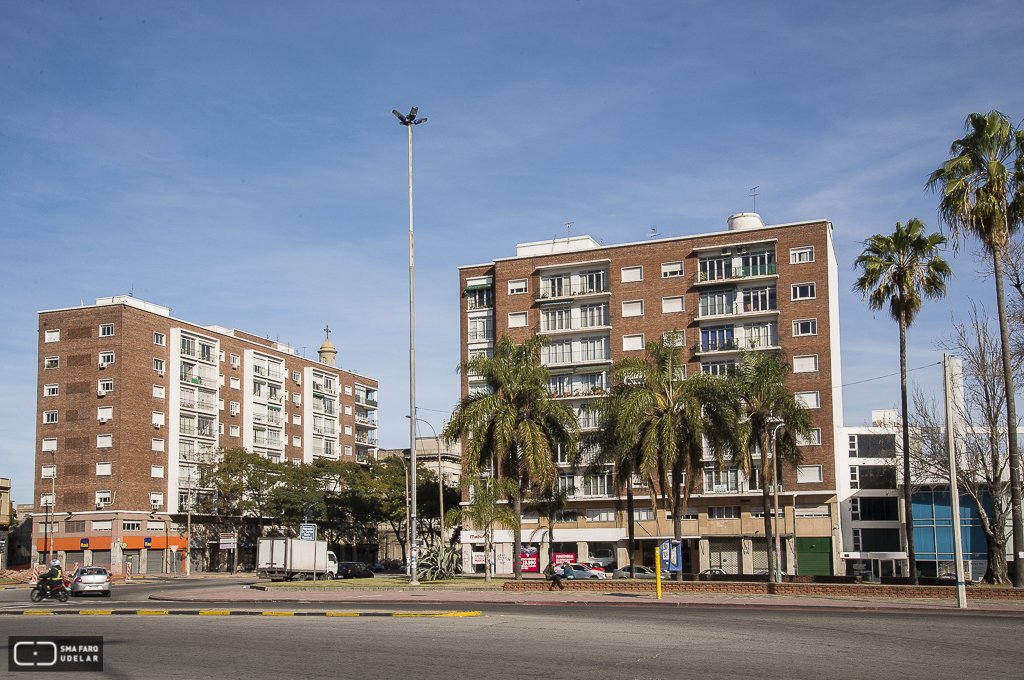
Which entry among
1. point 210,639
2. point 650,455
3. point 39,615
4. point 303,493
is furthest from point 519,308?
point 210,639

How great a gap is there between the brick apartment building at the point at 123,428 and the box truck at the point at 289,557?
3096 centimetres

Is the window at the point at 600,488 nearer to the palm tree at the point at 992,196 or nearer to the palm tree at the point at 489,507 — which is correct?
the palm tree at the point at 489,507

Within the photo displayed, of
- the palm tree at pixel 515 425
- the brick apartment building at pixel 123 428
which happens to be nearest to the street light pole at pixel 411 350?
the palm tree at pixel 515 425

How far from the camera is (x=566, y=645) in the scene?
17828mm

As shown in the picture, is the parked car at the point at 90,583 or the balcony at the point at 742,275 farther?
the balcony at the point at 742,275

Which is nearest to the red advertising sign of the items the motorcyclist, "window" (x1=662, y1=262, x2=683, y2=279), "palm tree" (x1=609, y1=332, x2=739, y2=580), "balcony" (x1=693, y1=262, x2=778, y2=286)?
"window" (x1=662, y1=262, x2=683, y2=279)

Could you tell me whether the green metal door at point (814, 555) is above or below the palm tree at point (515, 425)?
below

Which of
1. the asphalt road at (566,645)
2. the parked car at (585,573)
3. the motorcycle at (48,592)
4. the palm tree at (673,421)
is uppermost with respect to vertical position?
the palm tree at (673,421)

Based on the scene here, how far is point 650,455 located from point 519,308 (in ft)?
138

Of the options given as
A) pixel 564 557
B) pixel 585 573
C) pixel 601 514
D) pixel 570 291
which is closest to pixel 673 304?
pixel 570 291

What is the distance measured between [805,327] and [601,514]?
2197 cm

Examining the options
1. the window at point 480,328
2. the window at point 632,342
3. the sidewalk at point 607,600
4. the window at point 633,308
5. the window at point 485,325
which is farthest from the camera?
the window at point 480,328

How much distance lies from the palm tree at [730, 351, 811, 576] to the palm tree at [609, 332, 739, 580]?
112 cm

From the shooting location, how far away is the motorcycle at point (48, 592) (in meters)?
37.0
